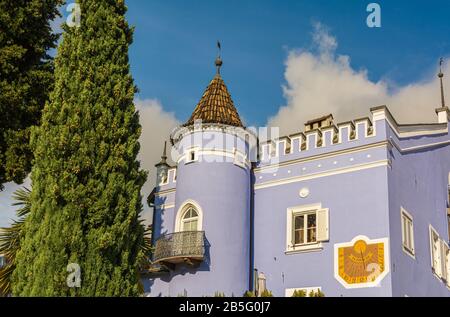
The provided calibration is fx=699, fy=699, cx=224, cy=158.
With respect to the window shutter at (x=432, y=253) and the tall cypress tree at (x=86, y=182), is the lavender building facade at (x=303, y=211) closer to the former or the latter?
the window shutter at (x=432, y=253)

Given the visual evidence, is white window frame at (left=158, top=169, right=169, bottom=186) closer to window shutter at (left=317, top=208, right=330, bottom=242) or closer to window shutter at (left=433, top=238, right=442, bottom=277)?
window shutter at (left=317, top=208, right=330, bottom=242)

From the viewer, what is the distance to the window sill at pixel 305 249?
73.1ft

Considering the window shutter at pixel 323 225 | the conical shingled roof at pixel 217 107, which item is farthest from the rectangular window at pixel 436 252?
the conical shingled roof at pixel 217 107

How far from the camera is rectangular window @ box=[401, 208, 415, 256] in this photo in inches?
877

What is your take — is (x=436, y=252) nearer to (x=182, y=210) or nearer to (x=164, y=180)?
(x=182, y=210)

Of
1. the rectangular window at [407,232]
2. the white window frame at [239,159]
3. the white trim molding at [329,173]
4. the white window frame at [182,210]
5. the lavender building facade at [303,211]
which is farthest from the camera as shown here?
the white window frame at [239,159]

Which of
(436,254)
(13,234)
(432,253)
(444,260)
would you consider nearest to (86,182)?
(13,234)

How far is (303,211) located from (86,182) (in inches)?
369

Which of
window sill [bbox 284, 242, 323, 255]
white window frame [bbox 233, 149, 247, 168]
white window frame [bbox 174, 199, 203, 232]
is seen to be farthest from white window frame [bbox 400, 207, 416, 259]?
white window frame [bbox 174, 199, 203, 232]

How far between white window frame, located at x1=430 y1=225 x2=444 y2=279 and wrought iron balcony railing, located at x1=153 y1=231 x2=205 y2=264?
26.6ft

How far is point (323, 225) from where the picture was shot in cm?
2239

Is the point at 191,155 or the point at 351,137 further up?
the point at 351,137

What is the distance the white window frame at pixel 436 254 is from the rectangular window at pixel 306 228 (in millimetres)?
4583
